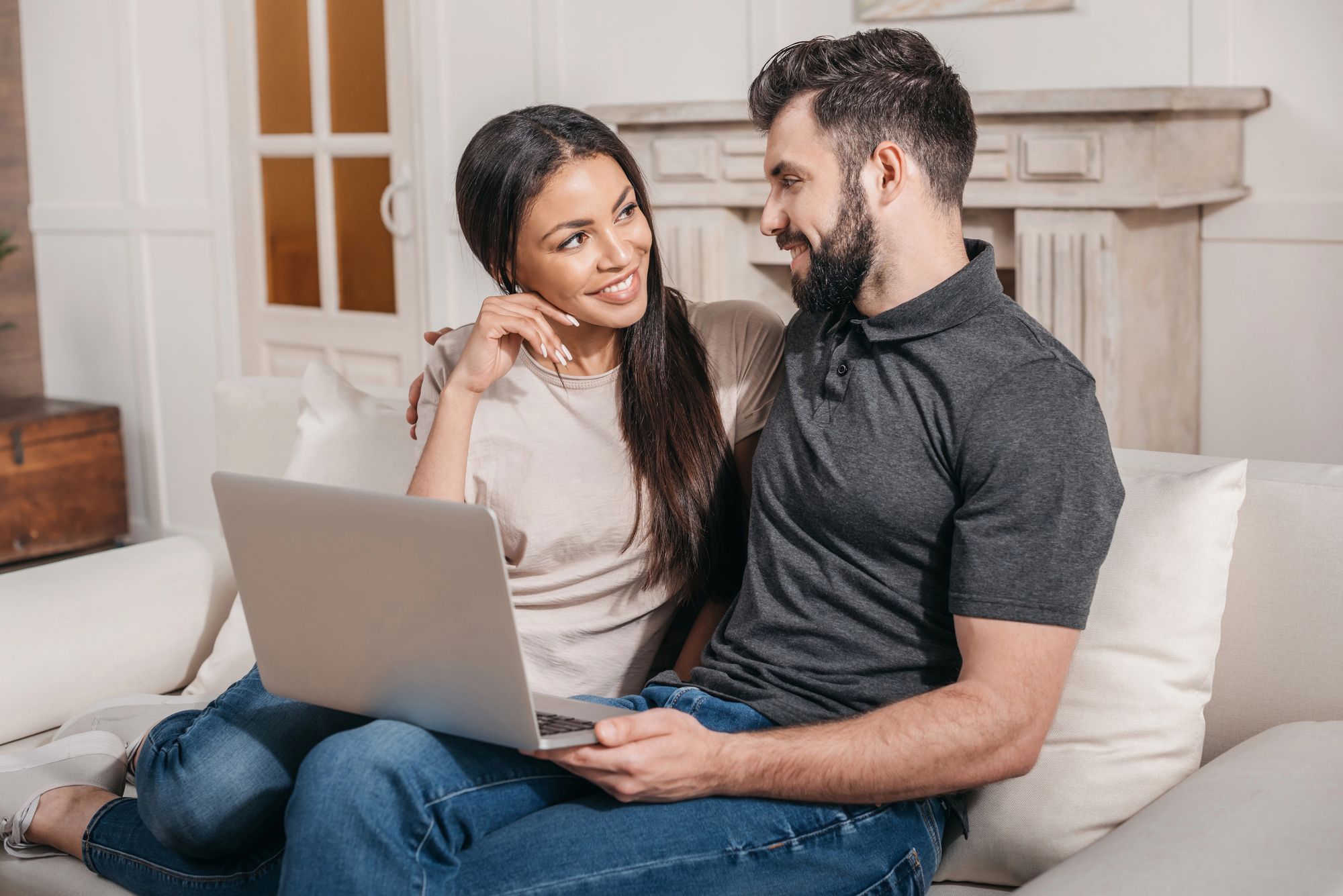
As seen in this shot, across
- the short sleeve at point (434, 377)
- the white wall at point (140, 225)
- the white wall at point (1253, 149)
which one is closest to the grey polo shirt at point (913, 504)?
the short sleeve at point (434, 377)

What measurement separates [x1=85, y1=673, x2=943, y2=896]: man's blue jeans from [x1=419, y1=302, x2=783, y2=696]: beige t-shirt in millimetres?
212

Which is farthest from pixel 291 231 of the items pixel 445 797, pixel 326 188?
pixel 445 797

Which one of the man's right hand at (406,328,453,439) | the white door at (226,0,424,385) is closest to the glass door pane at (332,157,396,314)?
the white door at (226,0,424,385)

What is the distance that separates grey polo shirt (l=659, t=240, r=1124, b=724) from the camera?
3.73 feet

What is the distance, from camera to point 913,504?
1232mm

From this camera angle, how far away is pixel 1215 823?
1.07 metres

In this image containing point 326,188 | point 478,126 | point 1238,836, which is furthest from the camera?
point 326,188

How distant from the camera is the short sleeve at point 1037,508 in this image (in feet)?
3.70

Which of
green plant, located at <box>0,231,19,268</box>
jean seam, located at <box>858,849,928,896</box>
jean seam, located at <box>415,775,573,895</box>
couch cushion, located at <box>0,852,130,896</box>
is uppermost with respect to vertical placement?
green plant, located at <box>0,231,19,268</box>

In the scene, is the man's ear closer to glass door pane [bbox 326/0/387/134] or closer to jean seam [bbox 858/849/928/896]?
jean seam [bbox 858/849/928/896]

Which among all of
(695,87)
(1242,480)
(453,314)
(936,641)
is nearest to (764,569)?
(936,641)

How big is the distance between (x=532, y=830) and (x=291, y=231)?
10.3 feet

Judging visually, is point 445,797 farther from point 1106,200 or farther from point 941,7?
point 941,7

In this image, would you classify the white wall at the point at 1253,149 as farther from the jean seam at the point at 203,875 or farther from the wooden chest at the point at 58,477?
the wooden chest at the point at 58,477
